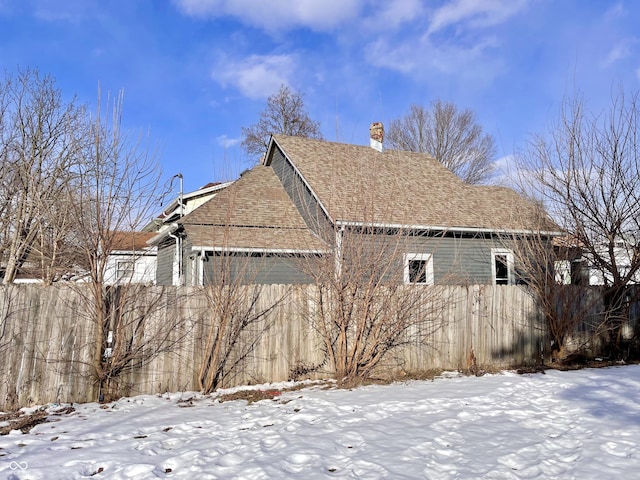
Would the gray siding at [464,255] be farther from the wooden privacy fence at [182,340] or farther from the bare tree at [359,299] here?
the bare tree at [359,299]

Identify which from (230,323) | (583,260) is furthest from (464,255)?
(230,323)

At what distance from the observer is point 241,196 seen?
14445 mm

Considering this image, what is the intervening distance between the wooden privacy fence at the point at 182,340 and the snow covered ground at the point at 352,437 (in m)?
0.38

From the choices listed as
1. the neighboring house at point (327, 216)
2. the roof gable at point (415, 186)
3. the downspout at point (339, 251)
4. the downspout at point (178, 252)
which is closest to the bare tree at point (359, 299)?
the downspout at point (339, 251)

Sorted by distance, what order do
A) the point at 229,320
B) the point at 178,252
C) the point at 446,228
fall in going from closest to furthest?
the point at 229,320, the point at 446,228, the point at 178,252

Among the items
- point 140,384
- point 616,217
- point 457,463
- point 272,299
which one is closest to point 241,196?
point 272,299

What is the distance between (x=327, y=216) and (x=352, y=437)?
230 inches

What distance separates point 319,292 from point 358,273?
74cm

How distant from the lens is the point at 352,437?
15.6ft

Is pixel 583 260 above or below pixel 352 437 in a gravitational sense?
above

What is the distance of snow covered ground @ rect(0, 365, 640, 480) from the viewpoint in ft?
12.9

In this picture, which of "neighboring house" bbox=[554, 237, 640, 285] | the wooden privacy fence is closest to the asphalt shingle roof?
the wooden privacy fence

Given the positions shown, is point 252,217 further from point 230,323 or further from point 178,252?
point 230,323

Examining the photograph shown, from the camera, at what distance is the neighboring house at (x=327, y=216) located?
11.3m
